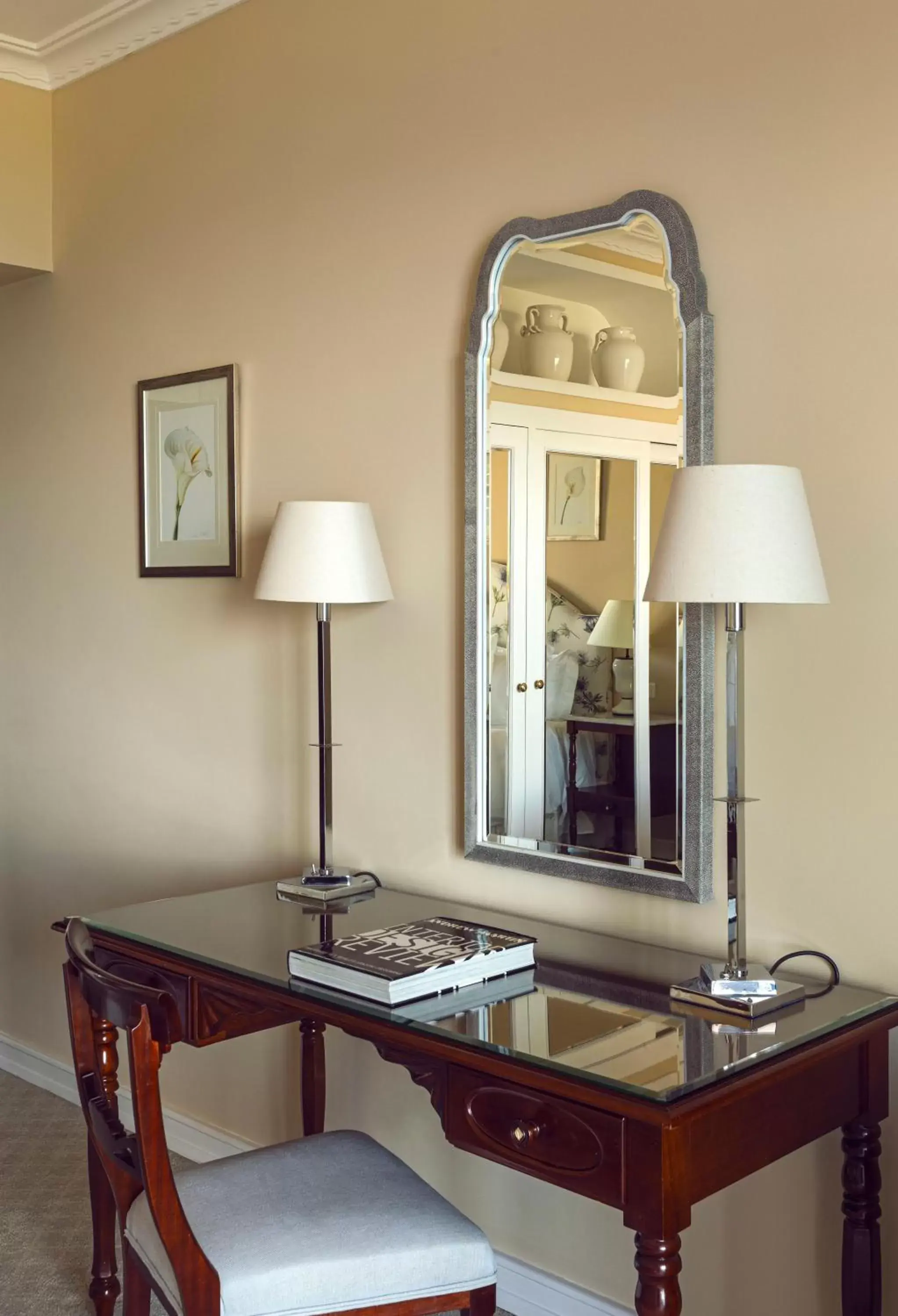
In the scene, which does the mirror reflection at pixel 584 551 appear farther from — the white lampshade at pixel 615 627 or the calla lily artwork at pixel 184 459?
the calla lily artwork at pixel 184 459

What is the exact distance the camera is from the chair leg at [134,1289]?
2.07 metres

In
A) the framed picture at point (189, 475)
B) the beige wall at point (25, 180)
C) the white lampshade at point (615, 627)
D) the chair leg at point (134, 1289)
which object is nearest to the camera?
the chair leg at point (134, 1289)

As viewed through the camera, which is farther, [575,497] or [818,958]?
[575,497]

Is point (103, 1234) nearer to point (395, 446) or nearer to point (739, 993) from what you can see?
point (739, 993)

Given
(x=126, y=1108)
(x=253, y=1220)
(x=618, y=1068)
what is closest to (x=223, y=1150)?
(x=126, y=1108)

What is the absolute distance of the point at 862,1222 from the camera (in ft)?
6.47

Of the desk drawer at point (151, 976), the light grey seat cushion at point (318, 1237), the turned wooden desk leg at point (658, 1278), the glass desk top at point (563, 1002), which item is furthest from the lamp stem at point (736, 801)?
the desk drawer at point (151, 976)

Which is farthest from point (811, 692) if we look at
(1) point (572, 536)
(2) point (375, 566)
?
(2) point (375, 566)

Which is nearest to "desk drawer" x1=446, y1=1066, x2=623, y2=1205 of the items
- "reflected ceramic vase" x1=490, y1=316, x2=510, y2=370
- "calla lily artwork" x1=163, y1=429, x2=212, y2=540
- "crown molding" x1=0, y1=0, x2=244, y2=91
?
"reflected ceramic vase" x1=490, y1=316, x2=510, y2=370

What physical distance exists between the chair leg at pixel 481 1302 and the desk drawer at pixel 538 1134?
281mm

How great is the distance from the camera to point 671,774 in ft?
7.52

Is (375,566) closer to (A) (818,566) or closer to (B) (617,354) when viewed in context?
(B) (617,354)

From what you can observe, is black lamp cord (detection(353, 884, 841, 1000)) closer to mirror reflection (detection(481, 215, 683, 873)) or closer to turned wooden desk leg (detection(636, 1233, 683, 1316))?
mirror reflection (detection(481, 215, 683, 873))

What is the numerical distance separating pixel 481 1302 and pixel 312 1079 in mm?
937
